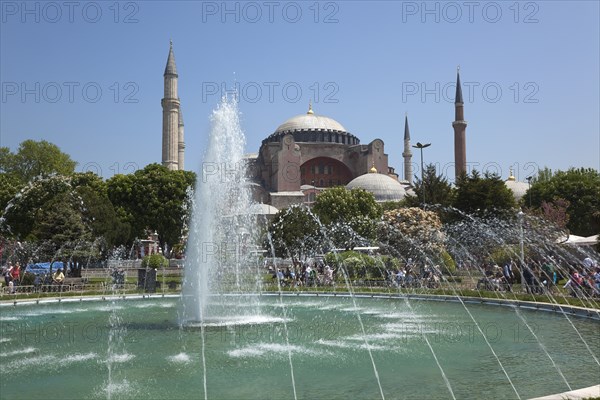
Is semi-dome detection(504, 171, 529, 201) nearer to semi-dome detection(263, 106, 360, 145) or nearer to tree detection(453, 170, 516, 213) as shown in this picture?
semi-dome detection(263, 106, 360, 145)

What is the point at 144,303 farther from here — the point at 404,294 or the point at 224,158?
the point at 404,294

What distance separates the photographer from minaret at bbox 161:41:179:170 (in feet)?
180

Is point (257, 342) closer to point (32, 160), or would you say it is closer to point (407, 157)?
point (32, 160)

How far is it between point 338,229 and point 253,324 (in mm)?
28937

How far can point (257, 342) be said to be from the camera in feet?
30.1

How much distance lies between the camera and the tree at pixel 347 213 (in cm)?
3766

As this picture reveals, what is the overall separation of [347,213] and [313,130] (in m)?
31.1

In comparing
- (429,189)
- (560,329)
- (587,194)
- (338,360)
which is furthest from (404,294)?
(587,194)

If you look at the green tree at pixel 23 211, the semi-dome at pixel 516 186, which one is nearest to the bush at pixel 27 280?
the green tree at pixel 23 211

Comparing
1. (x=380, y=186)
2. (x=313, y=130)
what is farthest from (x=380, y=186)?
(x=313, y=130)

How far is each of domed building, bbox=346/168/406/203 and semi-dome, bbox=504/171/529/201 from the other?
11.9m

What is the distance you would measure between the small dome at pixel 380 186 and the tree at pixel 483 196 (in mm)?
23570

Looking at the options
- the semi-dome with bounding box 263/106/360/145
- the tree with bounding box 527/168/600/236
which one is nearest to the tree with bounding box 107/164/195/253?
the tree with bounding box 527/168/600/236

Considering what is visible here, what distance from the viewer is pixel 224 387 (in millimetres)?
6348
